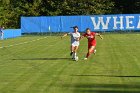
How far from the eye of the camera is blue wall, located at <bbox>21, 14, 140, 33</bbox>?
7388 cm

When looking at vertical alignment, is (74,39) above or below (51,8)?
below

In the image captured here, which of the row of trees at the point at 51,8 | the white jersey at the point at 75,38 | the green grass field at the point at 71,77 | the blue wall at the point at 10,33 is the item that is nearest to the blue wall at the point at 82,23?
the blue wall at the point at 10,33

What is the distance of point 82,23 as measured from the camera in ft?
243

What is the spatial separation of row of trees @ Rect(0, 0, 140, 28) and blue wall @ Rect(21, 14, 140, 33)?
8121 mm

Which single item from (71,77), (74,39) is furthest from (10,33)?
(71,77)

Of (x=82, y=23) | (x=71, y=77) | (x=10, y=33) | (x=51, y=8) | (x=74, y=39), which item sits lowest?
(x=10, y=33)

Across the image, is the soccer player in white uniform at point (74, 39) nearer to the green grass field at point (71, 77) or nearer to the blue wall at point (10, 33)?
the green grass field at point (71, 77)

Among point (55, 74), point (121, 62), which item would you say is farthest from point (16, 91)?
point (121, 62)

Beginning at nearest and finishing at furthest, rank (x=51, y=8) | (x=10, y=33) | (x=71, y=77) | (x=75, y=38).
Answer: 1. (x=71, y=77)
2. (x=75, y=38)
3. (x=10, y=33)
4. (x=51, y=8)

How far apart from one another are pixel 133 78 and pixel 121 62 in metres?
6.23

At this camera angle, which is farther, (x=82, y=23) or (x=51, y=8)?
(x=51, y=8)

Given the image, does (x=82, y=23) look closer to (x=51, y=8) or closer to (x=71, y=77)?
(x=51, y=8)

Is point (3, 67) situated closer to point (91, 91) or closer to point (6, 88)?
point (6, 88)

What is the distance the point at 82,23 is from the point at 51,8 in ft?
39.6
